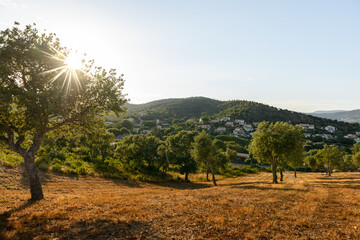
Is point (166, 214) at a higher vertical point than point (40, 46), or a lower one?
lower

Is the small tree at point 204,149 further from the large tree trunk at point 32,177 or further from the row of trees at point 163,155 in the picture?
the large tree trunk at point 32,177

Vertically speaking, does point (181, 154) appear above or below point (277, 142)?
below

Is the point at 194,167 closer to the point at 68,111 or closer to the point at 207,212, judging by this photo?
the point at 207,212

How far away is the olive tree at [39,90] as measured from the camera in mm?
12141

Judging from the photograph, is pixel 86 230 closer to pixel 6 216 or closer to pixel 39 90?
pixel 6 216

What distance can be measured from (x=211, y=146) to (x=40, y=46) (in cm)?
3228

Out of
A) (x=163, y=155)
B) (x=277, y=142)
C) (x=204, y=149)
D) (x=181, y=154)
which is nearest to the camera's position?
→ (x=277, y=142)

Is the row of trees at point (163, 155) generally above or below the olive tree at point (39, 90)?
below

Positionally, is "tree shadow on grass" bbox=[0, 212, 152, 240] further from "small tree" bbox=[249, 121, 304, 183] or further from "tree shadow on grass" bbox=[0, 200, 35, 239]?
"small tree" bbox=[249, 121, 304, 183]

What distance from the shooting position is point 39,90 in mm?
12992

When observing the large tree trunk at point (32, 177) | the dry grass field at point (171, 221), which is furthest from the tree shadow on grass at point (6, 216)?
the large tree trunk at point (32, 177)

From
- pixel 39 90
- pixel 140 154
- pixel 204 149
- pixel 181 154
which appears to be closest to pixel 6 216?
pixel 39 90

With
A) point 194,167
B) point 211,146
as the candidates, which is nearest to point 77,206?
point 211,146

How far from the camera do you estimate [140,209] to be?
44.0 ft
